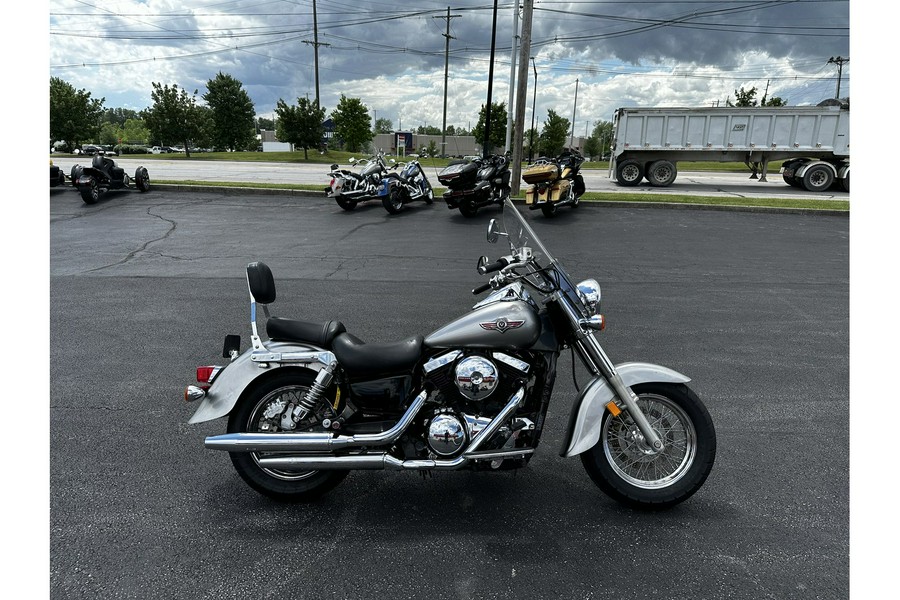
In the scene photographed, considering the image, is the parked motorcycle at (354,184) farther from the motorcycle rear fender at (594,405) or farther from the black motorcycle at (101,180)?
the motorcycle rear fender at (594,405)

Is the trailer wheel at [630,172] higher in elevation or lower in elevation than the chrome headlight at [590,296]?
higher

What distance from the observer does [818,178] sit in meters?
17.8

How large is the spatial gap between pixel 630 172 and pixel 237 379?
730 inches

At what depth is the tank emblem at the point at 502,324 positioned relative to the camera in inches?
104

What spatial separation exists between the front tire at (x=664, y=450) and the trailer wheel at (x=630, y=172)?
17.6 meters

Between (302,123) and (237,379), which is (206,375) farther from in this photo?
(302,123)

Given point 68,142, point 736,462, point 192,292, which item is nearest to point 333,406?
point 736,462

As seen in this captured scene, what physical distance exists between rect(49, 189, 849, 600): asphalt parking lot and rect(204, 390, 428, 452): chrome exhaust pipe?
40 cm

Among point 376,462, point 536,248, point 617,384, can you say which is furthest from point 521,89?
point 376,462

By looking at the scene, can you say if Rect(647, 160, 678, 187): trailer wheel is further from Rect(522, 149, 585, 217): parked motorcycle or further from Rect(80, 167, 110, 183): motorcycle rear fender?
Rect(80, 167, 110, 183): motorcycle rear fender

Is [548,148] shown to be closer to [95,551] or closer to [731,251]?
[731,251]

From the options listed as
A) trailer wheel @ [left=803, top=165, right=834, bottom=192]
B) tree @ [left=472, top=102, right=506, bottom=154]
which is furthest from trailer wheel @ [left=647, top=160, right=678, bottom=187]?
tree @ [left=472, top=102, right=506, bottom=154]

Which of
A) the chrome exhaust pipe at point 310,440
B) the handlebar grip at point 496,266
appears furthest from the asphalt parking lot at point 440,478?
the handlebar grip at point 496,266

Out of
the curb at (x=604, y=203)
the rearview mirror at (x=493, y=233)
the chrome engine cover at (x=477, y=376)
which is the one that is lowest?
the chrome engine cover at (x=477, y=376)
